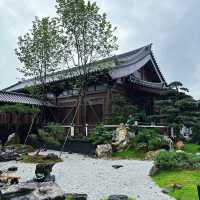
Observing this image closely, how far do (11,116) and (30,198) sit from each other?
54.0 feet

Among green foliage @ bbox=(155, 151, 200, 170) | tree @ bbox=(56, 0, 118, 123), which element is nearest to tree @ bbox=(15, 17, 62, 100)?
tree @ bbox=(56, 0, 118, 123)

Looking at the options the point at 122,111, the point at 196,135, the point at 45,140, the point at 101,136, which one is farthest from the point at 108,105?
the point at 196,135

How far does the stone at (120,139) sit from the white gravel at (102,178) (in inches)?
118

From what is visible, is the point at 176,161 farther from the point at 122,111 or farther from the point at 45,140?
the point at 122,111

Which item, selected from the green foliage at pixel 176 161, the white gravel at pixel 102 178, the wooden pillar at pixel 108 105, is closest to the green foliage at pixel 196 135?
the wooden pillar at pixel 108 105

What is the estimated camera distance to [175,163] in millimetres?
11227

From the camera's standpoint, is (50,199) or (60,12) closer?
(50,199)

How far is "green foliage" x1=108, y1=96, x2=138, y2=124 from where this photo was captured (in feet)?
65.2

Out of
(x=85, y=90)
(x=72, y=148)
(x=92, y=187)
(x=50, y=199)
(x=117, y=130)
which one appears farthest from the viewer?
(x=85, y=90)

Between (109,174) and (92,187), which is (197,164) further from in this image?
(92,187)

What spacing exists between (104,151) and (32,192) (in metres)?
10.3

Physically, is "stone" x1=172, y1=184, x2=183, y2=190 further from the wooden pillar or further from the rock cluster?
the wooden pillar

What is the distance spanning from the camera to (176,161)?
11312mm

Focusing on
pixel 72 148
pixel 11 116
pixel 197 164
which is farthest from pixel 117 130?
pixel 11 116
